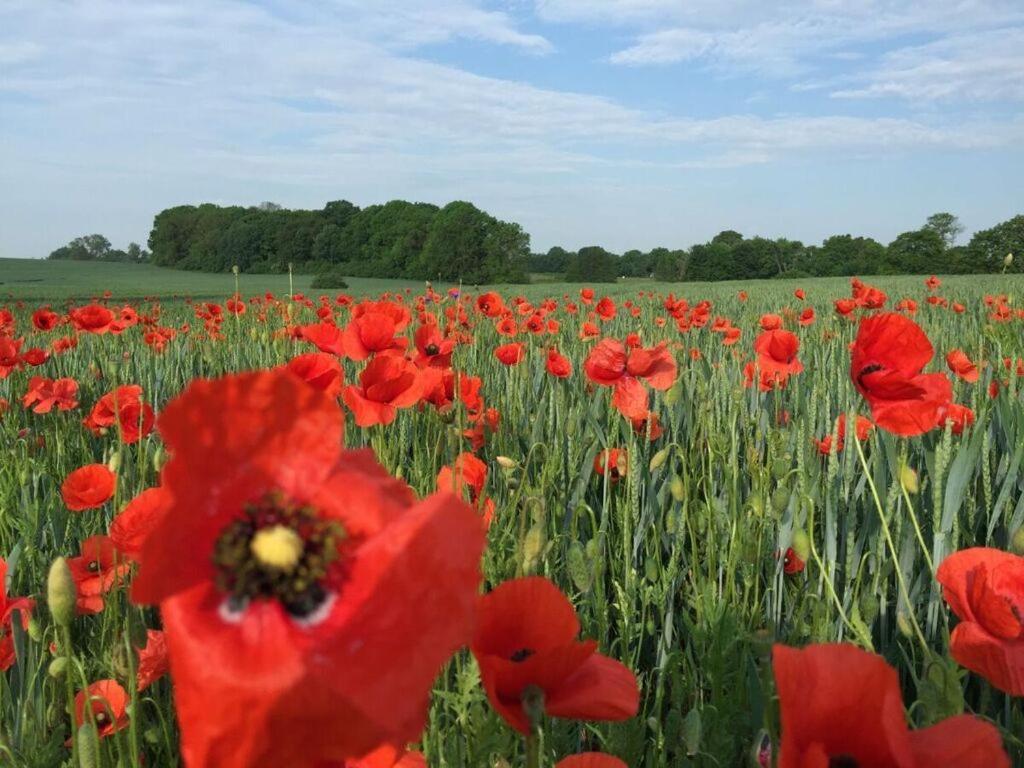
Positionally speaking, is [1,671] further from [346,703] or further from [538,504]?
[346,703]

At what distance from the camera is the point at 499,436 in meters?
2.73

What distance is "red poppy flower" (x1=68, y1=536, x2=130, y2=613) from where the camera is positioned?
1.35 metres

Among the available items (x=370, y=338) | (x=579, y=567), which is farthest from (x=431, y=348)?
(x=579, y=567)

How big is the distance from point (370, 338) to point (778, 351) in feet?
3.57

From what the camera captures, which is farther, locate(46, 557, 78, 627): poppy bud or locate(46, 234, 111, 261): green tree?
locate(46, 234, 111, 261): green tree

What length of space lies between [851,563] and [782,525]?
0.15 metres

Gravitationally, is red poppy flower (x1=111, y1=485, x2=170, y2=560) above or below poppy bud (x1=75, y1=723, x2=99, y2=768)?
above

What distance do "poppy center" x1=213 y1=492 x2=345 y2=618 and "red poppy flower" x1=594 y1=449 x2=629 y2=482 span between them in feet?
5.39

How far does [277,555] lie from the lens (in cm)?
49

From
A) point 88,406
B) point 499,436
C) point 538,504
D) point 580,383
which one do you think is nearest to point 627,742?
point 538,504

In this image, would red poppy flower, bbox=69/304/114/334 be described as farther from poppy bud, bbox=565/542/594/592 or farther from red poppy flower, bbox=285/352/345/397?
poppy bud, bbox=565/542/594/592

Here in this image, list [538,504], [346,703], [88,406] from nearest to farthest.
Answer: [346,703] < [538,504] < [88,406]

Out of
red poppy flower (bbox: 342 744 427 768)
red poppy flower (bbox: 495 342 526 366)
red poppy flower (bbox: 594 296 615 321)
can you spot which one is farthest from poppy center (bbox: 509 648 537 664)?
red poppy flower (bbox: 594 296 615 321)

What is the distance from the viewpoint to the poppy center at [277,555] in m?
0.49
